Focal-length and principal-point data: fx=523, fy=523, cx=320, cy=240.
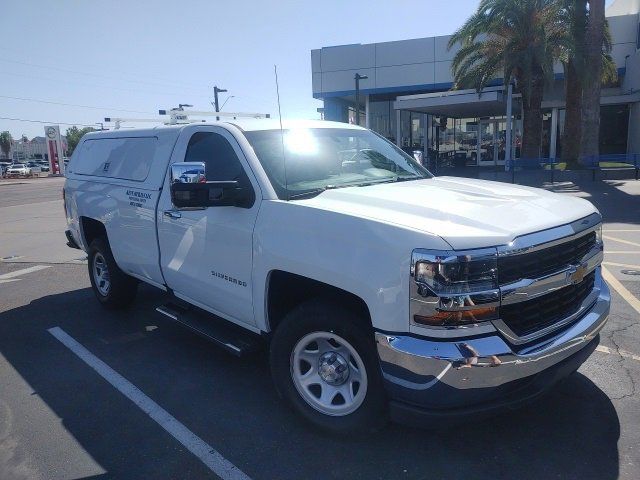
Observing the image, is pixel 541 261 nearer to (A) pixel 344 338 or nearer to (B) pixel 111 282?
(A) pixel 344 338

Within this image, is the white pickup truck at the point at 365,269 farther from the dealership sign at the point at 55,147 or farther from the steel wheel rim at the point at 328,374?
the dealership sign at the point at 55,147

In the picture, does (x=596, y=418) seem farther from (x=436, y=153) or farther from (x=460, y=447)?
(x=436, y=153)

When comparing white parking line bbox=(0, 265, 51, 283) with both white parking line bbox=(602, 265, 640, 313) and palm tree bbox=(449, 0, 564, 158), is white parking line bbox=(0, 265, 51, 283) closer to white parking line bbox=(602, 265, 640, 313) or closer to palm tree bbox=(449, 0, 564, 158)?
white parking line bbox=(602, 265, 640, 313)

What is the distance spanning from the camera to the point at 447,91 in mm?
26000

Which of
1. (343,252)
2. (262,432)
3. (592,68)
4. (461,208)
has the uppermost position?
(592,68)

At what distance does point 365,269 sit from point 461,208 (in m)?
0.74

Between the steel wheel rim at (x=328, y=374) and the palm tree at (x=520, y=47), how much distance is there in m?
19.8

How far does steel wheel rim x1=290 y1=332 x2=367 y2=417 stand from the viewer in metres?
3.10

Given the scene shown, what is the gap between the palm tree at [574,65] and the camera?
19.0 m

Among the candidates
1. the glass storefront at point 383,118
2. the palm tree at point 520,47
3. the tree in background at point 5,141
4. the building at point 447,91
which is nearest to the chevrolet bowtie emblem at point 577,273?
the palm tree at point 520,47

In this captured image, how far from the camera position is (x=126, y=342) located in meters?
5.05

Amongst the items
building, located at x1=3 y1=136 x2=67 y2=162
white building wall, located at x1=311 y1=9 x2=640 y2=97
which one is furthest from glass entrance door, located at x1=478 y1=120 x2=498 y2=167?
building, located at x1=3 y1=136 x2=67 y2=162

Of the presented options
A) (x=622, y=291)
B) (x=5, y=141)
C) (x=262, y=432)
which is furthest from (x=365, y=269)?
(x=5, y=141)

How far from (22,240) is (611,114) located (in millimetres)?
28741
